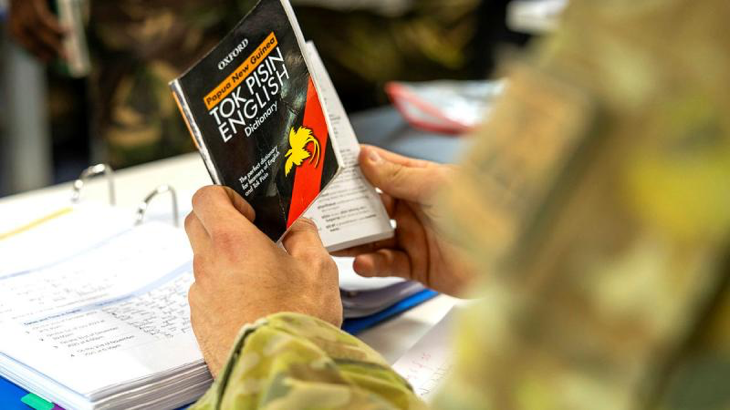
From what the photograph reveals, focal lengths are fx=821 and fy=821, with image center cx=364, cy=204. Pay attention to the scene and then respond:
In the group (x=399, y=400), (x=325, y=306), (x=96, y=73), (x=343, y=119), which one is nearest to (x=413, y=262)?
(x=343, y=119)

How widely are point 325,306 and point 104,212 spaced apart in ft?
1.61

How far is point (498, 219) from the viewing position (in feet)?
0.77

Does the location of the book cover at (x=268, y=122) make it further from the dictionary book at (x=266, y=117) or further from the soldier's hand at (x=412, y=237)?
the soldier's hand at (x=412, y=237)

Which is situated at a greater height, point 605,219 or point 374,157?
point 605,219

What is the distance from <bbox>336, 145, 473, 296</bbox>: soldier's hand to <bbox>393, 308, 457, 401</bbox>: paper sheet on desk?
0.22 feet

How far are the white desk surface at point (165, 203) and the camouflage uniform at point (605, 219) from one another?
0.56 meters

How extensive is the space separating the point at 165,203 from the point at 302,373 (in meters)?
0.75

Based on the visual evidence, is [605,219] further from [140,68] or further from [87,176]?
[140,68]

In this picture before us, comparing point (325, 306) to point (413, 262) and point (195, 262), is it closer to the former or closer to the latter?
Answer: point (195, 262)

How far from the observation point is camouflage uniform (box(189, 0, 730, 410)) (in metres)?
0.21

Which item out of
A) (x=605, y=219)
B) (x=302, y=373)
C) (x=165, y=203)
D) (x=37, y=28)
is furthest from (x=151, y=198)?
(x=37, y=28)

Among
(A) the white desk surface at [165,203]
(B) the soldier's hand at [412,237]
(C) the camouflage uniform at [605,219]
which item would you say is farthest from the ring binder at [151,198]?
(C) the camouflage uniform at [605,219]

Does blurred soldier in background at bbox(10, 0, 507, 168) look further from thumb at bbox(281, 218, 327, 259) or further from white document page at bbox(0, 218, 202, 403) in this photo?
thumb at bbox(281, 218, 327, 259)

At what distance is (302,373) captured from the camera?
1.31 feet
